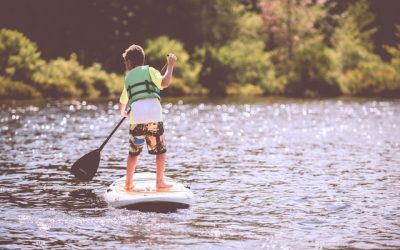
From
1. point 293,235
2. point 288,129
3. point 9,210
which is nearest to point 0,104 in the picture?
point 288,129

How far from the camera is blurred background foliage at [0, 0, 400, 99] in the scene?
56875 mm

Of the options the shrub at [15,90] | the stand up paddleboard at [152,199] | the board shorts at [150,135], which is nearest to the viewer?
the stand up paddleboard at [152,199]

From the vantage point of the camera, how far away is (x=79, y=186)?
15.2 m

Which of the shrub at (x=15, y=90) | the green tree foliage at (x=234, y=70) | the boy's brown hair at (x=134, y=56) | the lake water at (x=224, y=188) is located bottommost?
the lake water at (x=224, y=188)

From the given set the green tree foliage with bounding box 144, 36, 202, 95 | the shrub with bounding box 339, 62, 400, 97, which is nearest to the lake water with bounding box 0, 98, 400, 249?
the shrub with bounding box 339, 62, 400, 97

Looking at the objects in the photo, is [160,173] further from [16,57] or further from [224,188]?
[16,57]

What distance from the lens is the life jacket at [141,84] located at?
41.2 feet

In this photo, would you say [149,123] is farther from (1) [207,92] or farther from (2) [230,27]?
(2) [230,27]

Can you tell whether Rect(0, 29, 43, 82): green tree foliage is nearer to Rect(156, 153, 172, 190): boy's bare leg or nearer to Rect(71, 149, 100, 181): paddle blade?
Rect(71, 149, 100, 181): paddle blade

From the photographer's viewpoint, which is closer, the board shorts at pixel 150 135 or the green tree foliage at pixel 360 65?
the board shorts at pixel 150 135

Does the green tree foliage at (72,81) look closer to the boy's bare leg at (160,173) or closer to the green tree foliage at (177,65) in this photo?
the green tree foliage at (177,65)

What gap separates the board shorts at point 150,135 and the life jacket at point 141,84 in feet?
1.37

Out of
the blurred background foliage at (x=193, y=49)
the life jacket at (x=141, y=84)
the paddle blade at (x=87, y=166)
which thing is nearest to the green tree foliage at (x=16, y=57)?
the blurred background foliage at (x=193, y=49)

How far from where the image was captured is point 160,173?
12.9 metres
